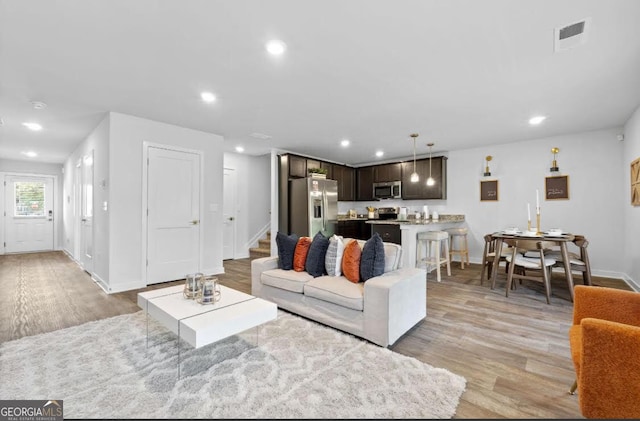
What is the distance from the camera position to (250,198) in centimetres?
684

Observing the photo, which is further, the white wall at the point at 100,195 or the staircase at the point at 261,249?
the staircase at the point at 261,249

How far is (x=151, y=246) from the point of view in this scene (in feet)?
13.9

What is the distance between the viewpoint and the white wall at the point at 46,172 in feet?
23.8

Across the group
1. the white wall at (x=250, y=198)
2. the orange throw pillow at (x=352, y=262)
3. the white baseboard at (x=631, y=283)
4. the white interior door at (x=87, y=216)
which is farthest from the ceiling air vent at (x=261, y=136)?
the white baseboard at (x=631, y=283)

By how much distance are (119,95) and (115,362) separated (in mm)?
2873

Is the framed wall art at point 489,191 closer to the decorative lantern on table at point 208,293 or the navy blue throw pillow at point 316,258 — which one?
the navy blue throw pillow at point 316,258

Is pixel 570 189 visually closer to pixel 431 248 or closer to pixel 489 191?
pixel 489 191

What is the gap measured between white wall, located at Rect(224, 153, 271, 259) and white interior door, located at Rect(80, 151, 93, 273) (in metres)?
2.48

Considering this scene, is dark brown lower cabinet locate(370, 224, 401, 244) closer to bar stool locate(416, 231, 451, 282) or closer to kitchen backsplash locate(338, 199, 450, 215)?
bar stool locate(416, 231, 451, 282)

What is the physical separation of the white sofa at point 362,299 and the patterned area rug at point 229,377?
0.49ft

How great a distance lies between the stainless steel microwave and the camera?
6812 millimetres

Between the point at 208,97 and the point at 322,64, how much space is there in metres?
1.55

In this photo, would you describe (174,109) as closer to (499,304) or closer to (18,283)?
(18,283)

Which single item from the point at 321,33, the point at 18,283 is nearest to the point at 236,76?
the point at 321,33
